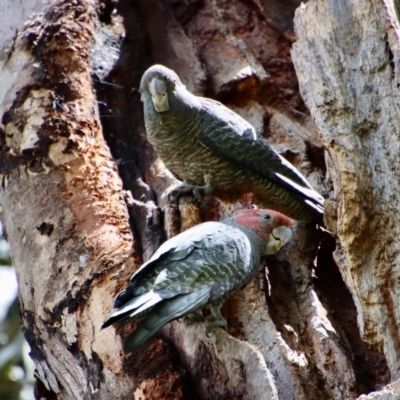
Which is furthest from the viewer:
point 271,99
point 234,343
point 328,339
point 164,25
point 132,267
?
point 164,25

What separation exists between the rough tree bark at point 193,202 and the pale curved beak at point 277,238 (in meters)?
0.17

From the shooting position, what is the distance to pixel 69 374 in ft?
11.4

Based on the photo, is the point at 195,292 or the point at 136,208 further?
the point at 136,208

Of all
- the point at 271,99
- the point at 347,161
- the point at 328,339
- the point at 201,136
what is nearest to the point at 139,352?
the point at 328,339

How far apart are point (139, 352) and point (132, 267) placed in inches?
19.7

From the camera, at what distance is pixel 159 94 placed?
164 inches

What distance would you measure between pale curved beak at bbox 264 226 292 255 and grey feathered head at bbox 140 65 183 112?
1151mm

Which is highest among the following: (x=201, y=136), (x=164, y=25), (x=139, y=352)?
(x=164, y=25)

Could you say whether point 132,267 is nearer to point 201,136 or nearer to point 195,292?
point 195,292

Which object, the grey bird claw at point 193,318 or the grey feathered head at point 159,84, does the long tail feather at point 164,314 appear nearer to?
the grey bird claw at point 193,318

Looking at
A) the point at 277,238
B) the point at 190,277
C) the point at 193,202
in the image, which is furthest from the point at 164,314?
the point at 193,202

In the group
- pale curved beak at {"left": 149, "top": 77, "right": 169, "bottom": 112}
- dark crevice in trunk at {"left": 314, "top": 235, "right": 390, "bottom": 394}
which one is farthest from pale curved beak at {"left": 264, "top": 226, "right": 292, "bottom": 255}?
pale curved beak at {"left": 149, "top": 77, "right": 169, "bottom": 112}

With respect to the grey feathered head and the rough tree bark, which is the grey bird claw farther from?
the grey feathered head

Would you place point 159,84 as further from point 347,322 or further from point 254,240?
point 347,322
